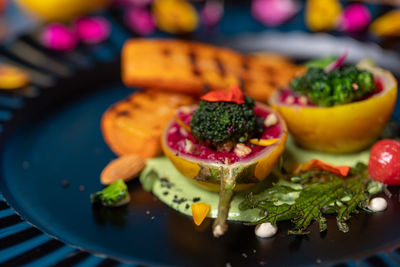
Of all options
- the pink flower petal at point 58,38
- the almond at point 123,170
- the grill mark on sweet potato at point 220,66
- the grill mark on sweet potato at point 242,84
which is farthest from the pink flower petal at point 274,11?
the almond at point 123,170

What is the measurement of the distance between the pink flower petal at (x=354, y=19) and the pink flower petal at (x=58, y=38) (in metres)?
2.77

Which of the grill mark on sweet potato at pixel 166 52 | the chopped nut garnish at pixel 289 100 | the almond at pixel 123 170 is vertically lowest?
the almond at pixel 123 170

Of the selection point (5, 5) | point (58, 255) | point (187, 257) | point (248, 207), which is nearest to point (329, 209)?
point (248, 207)

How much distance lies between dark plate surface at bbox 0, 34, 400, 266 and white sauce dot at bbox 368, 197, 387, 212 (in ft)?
0.13

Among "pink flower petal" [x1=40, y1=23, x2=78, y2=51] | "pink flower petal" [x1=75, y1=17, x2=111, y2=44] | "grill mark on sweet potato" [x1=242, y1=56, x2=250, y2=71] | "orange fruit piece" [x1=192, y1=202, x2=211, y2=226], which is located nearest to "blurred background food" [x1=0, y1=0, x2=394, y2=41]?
"pink flower petal" [x1=75, y1=17, x2=111, y2=44]

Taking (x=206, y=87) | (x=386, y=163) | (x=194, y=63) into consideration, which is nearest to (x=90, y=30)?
(x=194, y=63)

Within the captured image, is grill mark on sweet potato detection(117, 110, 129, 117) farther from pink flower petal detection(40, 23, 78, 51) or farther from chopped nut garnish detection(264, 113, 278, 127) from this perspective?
pink flower petal detection(40, 23, 78, 51)

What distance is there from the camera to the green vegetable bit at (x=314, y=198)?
2.44 meters

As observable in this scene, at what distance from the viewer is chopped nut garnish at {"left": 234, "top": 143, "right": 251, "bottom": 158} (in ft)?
8.35

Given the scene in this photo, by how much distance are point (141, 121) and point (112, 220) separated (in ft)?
2.80

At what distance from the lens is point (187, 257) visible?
91.8 inches

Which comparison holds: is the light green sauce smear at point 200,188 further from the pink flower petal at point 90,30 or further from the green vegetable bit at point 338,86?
the pink flower petal at point 90,30

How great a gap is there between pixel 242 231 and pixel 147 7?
138 inches

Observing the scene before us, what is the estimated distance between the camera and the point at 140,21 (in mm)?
5000
